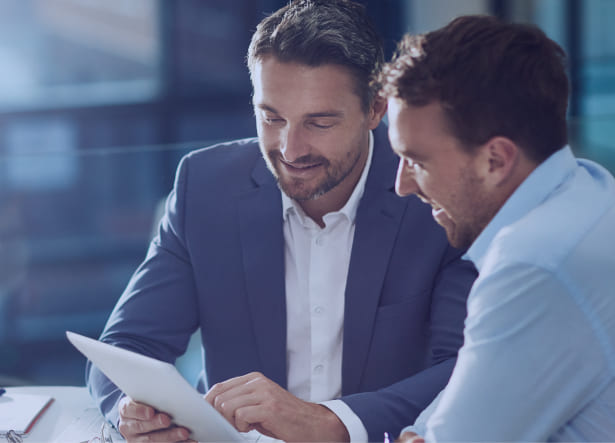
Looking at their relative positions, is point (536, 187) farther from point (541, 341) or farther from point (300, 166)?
point (300, 166)

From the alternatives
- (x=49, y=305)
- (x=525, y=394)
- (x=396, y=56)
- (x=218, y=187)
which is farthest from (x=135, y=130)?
(x=525, y=394)

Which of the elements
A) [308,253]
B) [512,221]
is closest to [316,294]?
[308,253]

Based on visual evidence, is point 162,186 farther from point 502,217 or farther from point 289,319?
point 502,217

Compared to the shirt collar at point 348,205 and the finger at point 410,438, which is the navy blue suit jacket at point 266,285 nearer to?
the shirt collar at point 348,205

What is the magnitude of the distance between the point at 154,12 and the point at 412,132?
428cm

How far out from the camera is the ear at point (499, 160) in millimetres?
981

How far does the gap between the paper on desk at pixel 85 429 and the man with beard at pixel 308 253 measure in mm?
59

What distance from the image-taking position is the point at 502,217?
3.31 feet

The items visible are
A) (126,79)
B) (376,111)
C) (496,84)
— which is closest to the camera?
(496,84)

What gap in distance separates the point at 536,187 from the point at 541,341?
0.22 metres

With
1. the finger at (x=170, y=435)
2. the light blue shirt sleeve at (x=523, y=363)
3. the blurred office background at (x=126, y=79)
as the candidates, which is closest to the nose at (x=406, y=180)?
the light blue shirt sleeve at (x=523, y=363)

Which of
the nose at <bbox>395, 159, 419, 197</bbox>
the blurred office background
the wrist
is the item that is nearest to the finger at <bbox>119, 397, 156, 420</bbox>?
the wrist

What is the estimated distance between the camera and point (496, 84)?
3.16 ft

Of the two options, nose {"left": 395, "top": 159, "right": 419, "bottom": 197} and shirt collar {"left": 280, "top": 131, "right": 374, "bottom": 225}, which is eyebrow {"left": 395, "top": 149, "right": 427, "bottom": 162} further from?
shirt collar {"left": 280, "top": 131, "right": 374, "bottom": 225}
